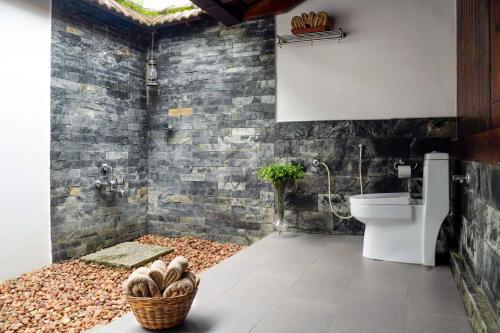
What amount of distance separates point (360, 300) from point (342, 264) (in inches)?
31.2

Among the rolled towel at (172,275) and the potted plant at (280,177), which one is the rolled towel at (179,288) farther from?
the potted plant at (280,177)

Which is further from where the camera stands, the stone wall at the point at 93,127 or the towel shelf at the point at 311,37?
the towel shelf at the point at 311,37

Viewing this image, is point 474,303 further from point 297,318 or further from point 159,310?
point 159,310

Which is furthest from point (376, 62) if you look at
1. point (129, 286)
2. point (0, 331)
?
point (0, 331)

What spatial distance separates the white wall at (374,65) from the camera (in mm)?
3898

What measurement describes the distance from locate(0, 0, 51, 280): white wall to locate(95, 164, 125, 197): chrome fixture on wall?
70cm

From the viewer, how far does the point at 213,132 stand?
4.91m

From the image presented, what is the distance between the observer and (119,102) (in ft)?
16.0

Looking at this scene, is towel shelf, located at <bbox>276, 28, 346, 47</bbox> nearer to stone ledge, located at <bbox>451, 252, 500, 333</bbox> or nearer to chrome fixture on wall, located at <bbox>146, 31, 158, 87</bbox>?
chrome fixture on wall, located at <bbox>146, 31, 158, 87</bbox>

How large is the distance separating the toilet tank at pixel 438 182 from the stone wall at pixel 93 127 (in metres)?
3.71

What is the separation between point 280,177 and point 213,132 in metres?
1.30

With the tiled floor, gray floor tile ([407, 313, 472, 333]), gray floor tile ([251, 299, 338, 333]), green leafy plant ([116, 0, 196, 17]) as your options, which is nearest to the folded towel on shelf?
the tiled floor

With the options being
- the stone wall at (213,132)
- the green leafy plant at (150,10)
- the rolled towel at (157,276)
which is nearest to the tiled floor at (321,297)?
the rolled towel at (157,276)

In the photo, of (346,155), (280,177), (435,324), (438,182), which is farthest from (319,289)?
(346,155)
